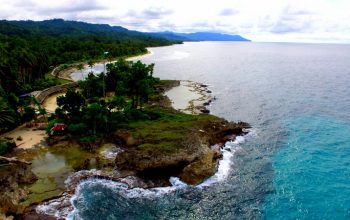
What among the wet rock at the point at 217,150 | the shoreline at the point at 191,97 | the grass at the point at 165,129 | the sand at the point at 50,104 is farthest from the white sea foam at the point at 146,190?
the sand at the point at 50,104

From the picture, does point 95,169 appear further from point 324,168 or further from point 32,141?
point 324,168

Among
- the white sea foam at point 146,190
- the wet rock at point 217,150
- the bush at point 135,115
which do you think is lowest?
the white sea foam at point 146,190

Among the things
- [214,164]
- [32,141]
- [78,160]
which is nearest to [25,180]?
[78,160]

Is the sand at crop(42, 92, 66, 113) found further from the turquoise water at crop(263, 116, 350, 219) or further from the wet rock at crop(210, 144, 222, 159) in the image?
the turquoise water at crop(263, 116, 350, 219)

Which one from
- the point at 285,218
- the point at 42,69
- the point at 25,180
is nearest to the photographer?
the point at 285,218

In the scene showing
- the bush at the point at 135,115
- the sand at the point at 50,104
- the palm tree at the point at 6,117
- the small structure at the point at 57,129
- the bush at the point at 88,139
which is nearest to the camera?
the bush at the point at 88,139

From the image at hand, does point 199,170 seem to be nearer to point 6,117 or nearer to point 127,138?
point 127,138

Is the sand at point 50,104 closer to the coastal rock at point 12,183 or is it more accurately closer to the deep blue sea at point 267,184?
the coastal rock at point 12,183

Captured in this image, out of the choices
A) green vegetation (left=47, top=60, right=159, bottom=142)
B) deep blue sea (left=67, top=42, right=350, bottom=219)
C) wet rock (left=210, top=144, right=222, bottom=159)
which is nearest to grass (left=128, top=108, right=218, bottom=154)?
green vegetation (left=47, top=60, right=159, bottom=142)
